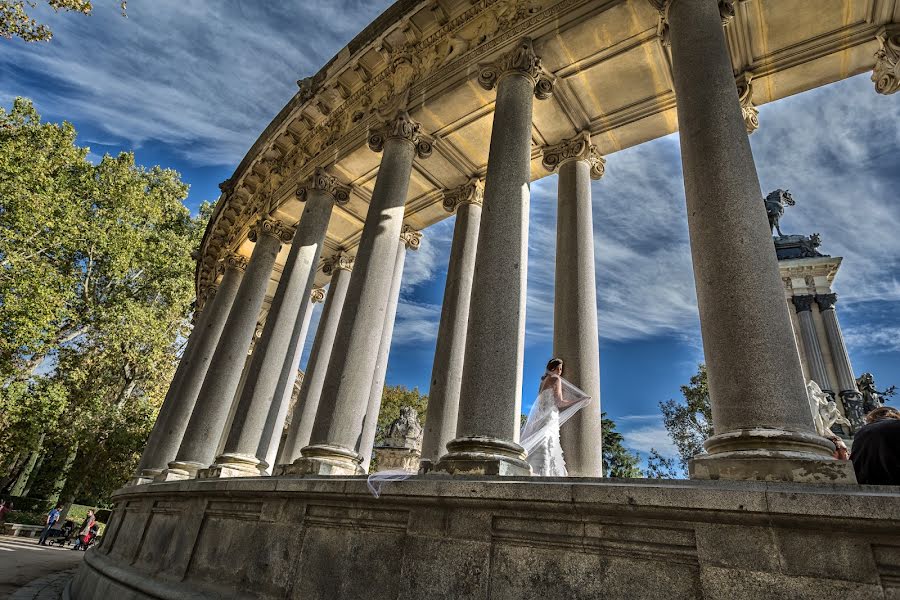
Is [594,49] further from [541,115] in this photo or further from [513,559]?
[513,559]

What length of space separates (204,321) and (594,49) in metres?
26.7

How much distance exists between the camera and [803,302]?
129 ft

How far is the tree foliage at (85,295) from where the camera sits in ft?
122

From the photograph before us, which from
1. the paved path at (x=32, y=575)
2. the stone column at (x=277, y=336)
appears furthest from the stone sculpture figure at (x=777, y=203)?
the paved path at (x=32, y=575)

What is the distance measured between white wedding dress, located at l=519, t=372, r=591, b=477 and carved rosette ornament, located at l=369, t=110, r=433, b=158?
1110 cm

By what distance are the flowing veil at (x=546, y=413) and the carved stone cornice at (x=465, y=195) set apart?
1164 centimetres

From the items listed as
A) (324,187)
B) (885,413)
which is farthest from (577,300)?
(324,187)

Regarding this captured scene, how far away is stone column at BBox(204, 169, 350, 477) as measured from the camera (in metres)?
17.5

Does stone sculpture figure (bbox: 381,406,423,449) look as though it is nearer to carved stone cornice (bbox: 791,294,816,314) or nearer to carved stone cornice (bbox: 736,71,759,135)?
carved stone cornice (bbox: 736,71,759,135)

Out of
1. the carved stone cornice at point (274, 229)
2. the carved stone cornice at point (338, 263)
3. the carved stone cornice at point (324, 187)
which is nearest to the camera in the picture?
the carved stone cornice at point (324, 187)

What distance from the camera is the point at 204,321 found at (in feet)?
99.3

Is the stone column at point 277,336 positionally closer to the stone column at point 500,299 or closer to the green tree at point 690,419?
the stone column at point 500,299

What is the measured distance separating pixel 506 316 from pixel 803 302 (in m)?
39.2

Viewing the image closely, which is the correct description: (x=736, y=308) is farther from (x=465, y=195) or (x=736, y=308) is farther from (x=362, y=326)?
(x=465, y=195)
